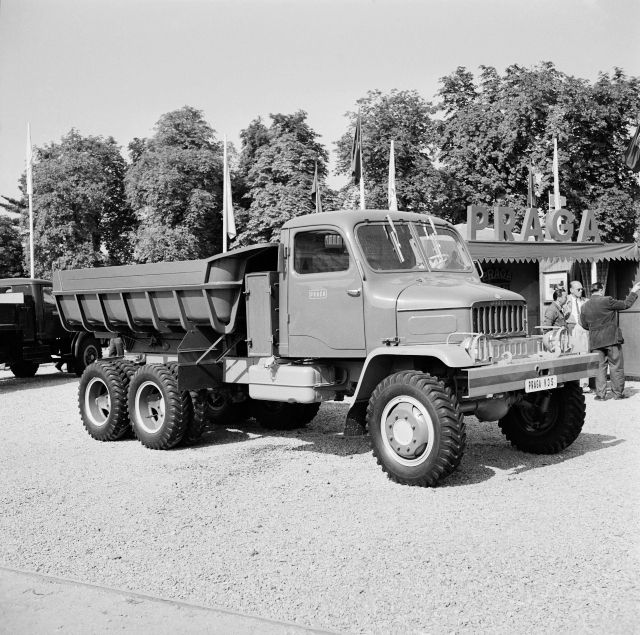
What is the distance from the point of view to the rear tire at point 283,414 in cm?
949

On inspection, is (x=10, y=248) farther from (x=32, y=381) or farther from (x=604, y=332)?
(x=604, y=332)

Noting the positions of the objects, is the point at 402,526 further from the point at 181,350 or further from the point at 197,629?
the point at 181,350

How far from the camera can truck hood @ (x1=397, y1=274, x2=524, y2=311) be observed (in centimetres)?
664

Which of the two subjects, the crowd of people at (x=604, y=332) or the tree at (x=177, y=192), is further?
the tree at (x=177, y=192)

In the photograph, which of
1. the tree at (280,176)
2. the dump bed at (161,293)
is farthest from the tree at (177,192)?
the dump bed at (161,293)

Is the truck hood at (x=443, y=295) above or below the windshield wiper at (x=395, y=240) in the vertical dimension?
below

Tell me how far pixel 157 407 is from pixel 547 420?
4385 millimetres

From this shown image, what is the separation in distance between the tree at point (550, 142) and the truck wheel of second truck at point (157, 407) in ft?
87.8

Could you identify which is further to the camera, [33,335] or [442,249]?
[33,335]

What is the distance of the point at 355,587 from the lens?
4.17 meters

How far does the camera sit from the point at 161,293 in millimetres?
8703

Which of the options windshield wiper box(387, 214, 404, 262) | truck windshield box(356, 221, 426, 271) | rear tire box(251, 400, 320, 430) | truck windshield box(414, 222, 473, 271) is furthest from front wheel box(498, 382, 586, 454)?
rear tire box(251, 400, 320, 430)

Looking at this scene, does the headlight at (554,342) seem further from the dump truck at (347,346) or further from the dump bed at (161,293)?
the dump bed at (161,293)

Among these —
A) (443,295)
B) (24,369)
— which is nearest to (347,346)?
(443,295)
